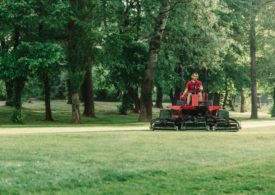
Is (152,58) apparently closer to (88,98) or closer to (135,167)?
(88,98)

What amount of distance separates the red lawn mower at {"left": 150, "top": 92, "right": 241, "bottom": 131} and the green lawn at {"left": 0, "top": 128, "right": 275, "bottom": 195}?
24.5ft

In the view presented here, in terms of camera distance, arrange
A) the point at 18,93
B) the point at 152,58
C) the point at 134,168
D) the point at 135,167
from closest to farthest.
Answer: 1. the point at 134,168
2. the point at 135,167
3. the point at 152,58
4. the point at 18,93

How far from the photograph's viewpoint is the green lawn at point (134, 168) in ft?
29.4

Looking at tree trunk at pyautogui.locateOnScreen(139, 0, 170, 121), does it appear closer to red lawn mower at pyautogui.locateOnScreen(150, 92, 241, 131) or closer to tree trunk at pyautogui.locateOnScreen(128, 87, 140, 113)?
red lawn mower at pyautogui.locateOnScreen(150, 92, 241, 131)

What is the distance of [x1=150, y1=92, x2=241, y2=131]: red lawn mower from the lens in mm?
22562

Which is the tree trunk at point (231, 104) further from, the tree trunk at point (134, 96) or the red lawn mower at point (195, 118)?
the red lawn mower at point (195, 118)

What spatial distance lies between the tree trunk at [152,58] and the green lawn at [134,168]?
1944 centimetres

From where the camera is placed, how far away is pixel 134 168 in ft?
34.0

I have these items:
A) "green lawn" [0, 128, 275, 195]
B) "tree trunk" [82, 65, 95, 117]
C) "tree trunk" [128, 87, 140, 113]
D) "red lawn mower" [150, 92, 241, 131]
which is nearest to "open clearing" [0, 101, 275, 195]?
"green lawn" [0, 128, 275, 195]

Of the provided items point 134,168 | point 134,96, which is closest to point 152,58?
point 134,96

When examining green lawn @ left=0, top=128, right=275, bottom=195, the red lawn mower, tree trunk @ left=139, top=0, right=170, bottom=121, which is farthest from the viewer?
tree trunk @ left=139, top=0, right=170, bottom=121

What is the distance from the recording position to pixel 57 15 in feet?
111

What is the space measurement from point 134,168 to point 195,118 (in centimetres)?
1259

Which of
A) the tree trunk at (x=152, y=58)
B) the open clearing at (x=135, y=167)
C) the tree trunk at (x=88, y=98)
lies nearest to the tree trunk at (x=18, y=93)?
the tree trunk at (x=88, y=98)
